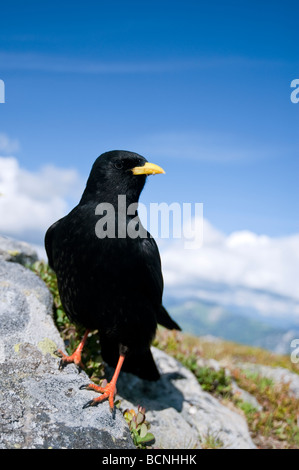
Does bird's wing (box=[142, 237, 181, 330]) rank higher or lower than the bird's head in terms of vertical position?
lower

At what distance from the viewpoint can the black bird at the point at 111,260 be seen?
4598mm

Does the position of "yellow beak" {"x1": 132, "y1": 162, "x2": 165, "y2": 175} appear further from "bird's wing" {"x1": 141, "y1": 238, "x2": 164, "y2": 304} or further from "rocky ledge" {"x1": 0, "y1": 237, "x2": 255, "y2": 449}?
"rocky ledge" {"x1": 0, "y1": 237, "x2": 255, "y2": 449}

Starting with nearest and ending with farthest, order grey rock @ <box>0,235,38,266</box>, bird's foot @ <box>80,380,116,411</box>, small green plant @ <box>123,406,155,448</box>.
Answer: bird's foot @ <box>80,380,116,411</box>
small green plant @ <box>123,406,155,448</box>
grey rock @ <box>0,235,38,266</box>

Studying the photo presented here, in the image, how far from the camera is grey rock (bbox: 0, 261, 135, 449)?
355 centimetres

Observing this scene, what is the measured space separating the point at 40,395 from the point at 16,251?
3.85 meters

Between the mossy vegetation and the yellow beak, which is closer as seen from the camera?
the yellow beak

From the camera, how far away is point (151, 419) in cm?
591

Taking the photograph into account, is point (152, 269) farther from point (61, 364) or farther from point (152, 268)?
point (61, 364)

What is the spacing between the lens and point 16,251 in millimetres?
7281

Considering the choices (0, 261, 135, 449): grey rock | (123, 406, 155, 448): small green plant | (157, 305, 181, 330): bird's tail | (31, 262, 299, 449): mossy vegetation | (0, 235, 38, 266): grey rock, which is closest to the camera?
(0, 261, 135, 449): grey rock

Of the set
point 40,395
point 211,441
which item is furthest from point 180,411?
point 40,395

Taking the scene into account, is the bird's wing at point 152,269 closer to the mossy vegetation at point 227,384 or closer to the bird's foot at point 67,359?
the bird's foot at point 67,359

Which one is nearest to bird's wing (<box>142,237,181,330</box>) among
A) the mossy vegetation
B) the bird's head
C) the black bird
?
the black bird
